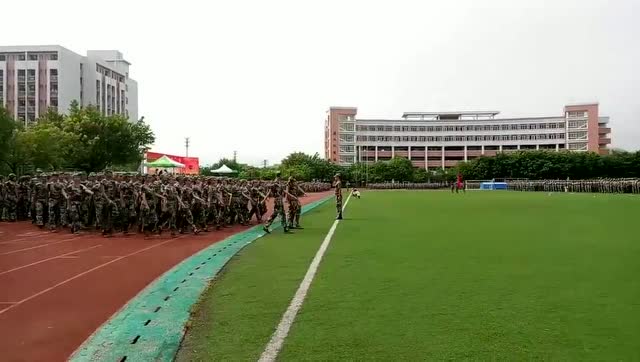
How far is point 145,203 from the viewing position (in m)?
17.2

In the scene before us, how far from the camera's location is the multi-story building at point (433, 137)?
131 metres

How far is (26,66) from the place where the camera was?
8644cm

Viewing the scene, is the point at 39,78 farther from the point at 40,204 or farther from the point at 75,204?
the point at 75,204

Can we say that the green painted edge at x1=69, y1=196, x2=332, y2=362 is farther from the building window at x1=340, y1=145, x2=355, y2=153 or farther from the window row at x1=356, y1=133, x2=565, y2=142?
the window row at x1=356, y1=133, x2=565, y2=142

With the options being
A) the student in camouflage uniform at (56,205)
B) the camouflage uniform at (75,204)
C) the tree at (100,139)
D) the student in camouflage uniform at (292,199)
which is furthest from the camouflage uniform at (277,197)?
the tree at (100,139)

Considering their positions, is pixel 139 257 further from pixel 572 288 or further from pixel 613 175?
pixel 613 175

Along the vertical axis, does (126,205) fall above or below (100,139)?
below

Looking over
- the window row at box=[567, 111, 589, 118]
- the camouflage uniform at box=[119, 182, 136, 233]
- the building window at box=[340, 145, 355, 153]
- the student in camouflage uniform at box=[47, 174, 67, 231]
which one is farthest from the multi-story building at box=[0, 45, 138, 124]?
the window row at box=[567, 111, 589, 118]

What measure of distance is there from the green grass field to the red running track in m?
1.31

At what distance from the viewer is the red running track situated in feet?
19.6

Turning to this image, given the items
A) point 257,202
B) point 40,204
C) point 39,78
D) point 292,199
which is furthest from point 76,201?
point 39,78

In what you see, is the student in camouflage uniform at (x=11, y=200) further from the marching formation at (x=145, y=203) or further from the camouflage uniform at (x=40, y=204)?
the camouflage uniform at (x=40, y=204)

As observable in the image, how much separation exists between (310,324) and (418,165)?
131m

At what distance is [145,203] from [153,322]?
37.0ft
